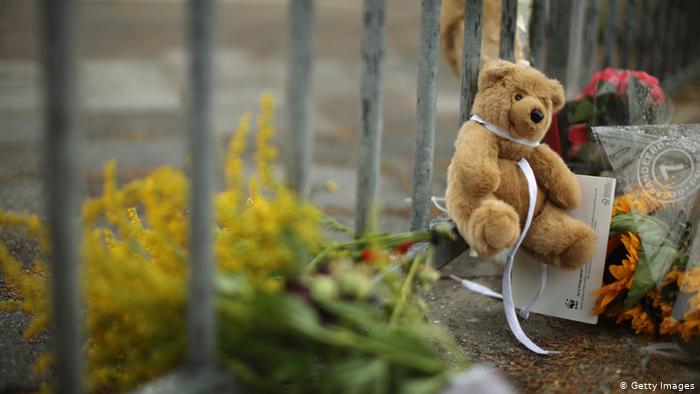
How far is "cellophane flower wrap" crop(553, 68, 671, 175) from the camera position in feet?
6.64

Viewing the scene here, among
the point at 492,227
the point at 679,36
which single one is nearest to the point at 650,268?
the point at 492,227

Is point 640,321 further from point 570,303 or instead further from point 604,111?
point 604,111

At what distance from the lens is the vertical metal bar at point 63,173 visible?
2.97ft

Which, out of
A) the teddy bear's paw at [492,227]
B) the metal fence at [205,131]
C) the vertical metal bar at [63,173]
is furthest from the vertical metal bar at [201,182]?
the teddy bear's paw at [492,227]

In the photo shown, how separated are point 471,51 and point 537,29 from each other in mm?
582

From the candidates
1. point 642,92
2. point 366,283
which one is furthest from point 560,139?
point 366,283

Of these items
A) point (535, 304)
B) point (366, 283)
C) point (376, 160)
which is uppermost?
point (376, 160)

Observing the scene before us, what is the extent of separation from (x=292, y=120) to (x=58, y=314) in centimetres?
47

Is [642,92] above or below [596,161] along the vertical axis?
above

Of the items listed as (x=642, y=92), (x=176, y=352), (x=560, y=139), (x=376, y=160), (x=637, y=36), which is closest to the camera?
(x=176, y=352)

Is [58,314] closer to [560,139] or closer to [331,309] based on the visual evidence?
[331,309]

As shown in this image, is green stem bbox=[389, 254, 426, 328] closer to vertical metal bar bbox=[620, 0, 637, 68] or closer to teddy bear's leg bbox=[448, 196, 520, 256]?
teddy bear's leg bbox=[448, 196, 520, 256]

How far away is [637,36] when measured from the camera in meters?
3.85

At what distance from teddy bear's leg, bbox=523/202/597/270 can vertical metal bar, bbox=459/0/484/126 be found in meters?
0.36
